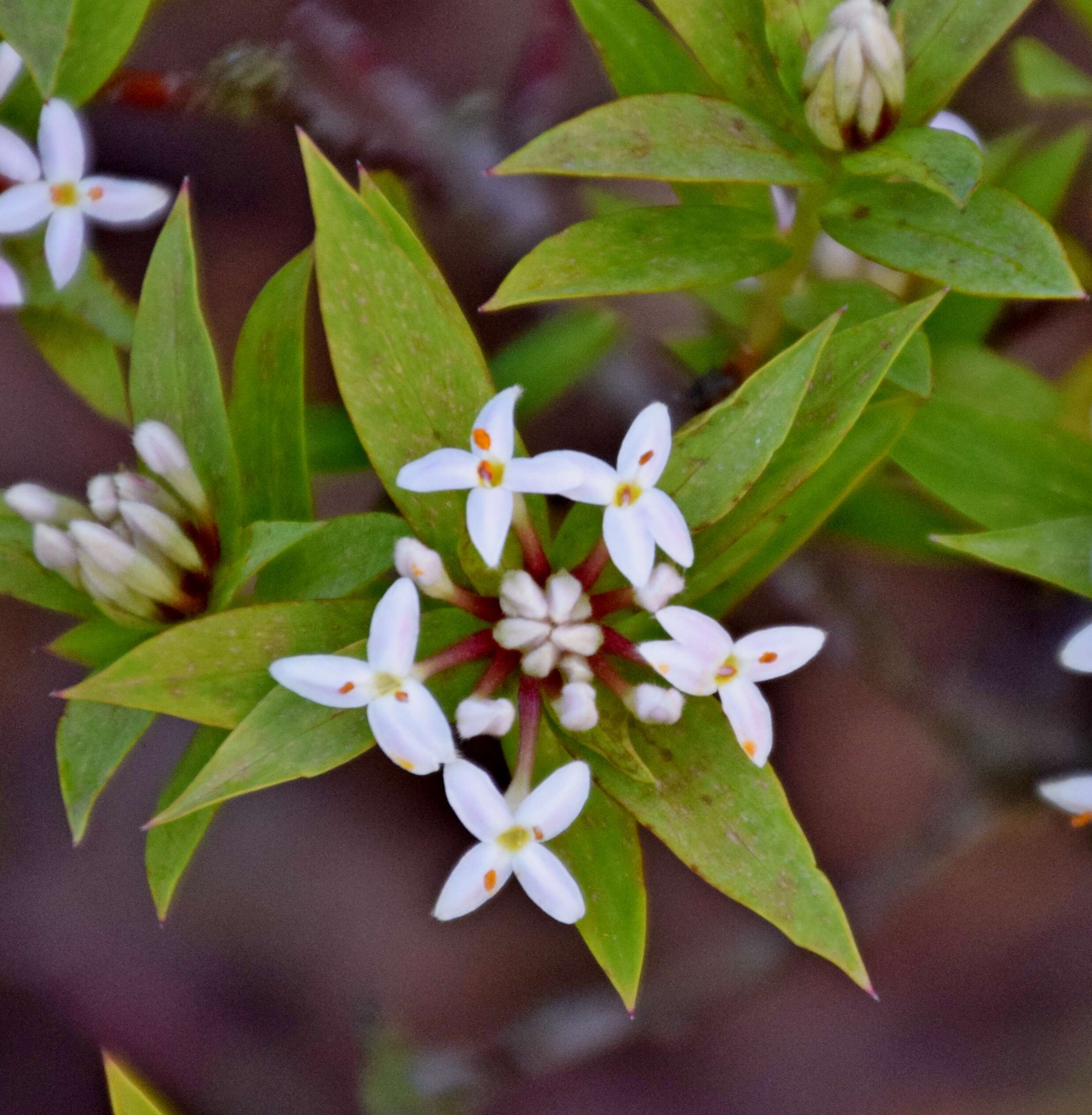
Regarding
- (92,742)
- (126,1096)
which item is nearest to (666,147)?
(92,742)

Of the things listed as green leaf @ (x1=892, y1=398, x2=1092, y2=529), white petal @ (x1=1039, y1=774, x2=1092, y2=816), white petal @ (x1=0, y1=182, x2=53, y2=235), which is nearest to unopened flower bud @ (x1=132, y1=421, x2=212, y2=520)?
white petal @ (x1=0, y1=182, x2=53, y2=235)

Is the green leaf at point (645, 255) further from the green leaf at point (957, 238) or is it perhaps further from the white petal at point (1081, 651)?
the white petal at point (1081, 651)

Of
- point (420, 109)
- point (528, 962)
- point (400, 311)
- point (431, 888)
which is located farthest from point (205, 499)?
point (528, 962)

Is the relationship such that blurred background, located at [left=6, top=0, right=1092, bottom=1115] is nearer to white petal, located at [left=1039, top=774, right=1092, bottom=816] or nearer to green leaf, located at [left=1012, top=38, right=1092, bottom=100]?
green leaf, located at [left=1012, top=38, right=1092, bottom=100]

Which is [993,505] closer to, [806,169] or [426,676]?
[806,169]

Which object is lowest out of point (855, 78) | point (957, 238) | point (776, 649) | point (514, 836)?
point (514, 836)

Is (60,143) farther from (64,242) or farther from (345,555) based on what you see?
(345,555)
